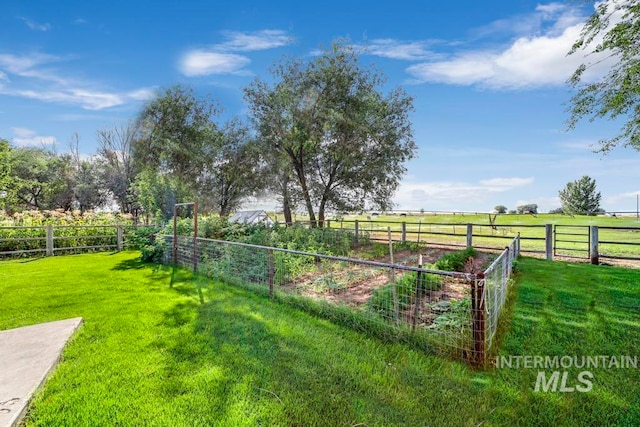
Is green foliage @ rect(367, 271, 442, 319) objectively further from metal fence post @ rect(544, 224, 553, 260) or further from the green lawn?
metal fence post @ rect(544, 224, 553, 260)

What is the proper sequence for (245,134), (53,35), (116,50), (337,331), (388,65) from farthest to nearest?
(245,134) → (388,65) → (116,50) → (53,35) → (337,331)

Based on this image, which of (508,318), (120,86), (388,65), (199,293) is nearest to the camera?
(508,318)

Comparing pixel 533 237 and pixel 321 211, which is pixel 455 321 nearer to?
pixel 533 237

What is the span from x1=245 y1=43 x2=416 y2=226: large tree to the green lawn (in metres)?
9.76

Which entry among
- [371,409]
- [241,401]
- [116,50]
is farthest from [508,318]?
[116,50]

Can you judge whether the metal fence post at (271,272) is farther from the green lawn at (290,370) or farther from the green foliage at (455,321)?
the green foliage at (455,321)

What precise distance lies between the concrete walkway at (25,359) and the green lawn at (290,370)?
4.2 inches

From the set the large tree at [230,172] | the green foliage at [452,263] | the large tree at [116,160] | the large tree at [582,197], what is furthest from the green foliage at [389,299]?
the large tree at [582,197]

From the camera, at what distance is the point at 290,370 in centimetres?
259

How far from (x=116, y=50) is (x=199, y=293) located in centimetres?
831

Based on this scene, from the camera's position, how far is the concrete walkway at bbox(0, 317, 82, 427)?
2.13 m

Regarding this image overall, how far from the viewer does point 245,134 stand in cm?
1564

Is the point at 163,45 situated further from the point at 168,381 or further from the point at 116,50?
the point at 168,381

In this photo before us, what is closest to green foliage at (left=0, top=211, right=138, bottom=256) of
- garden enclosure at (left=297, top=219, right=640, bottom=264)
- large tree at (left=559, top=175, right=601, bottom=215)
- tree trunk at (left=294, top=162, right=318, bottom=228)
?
tree trunk at (left=294, top=162, right=318, bottom=228)
